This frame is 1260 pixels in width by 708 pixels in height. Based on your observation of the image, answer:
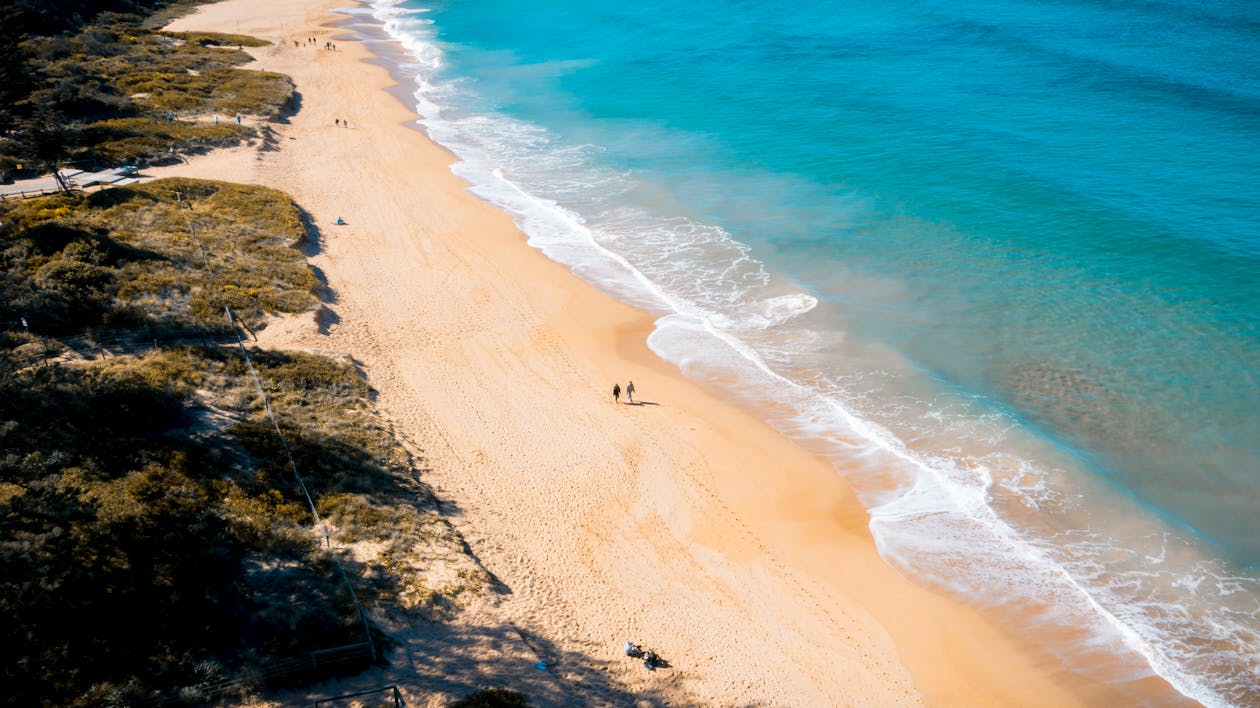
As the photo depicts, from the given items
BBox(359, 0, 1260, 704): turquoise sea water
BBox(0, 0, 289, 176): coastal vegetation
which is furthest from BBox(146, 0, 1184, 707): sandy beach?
BBox(0, 0, 289, 176): coastal vegetation

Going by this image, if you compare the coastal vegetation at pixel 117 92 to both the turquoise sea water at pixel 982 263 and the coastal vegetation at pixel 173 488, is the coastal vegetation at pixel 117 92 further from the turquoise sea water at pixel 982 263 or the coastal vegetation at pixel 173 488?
the turquoise sea water at pixel 982 263

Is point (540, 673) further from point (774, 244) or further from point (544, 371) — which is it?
point (774, 244)

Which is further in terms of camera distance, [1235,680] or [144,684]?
[1235,680]

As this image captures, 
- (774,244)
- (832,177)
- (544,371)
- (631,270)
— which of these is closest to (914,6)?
(832,177)

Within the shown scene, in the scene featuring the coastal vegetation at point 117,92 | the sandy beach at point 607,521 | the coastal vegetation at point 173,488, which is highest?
the coastal vegetation at point 117,92

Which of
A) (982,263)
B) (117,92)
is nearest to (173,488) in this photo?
(982,263)

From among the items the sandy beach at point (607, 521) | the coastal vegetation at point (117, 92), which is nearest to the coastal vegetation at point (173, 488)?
the sandy beach at point (607, 521)

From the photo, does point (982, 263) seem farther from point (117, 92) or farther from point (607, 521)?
point (117, 92)
